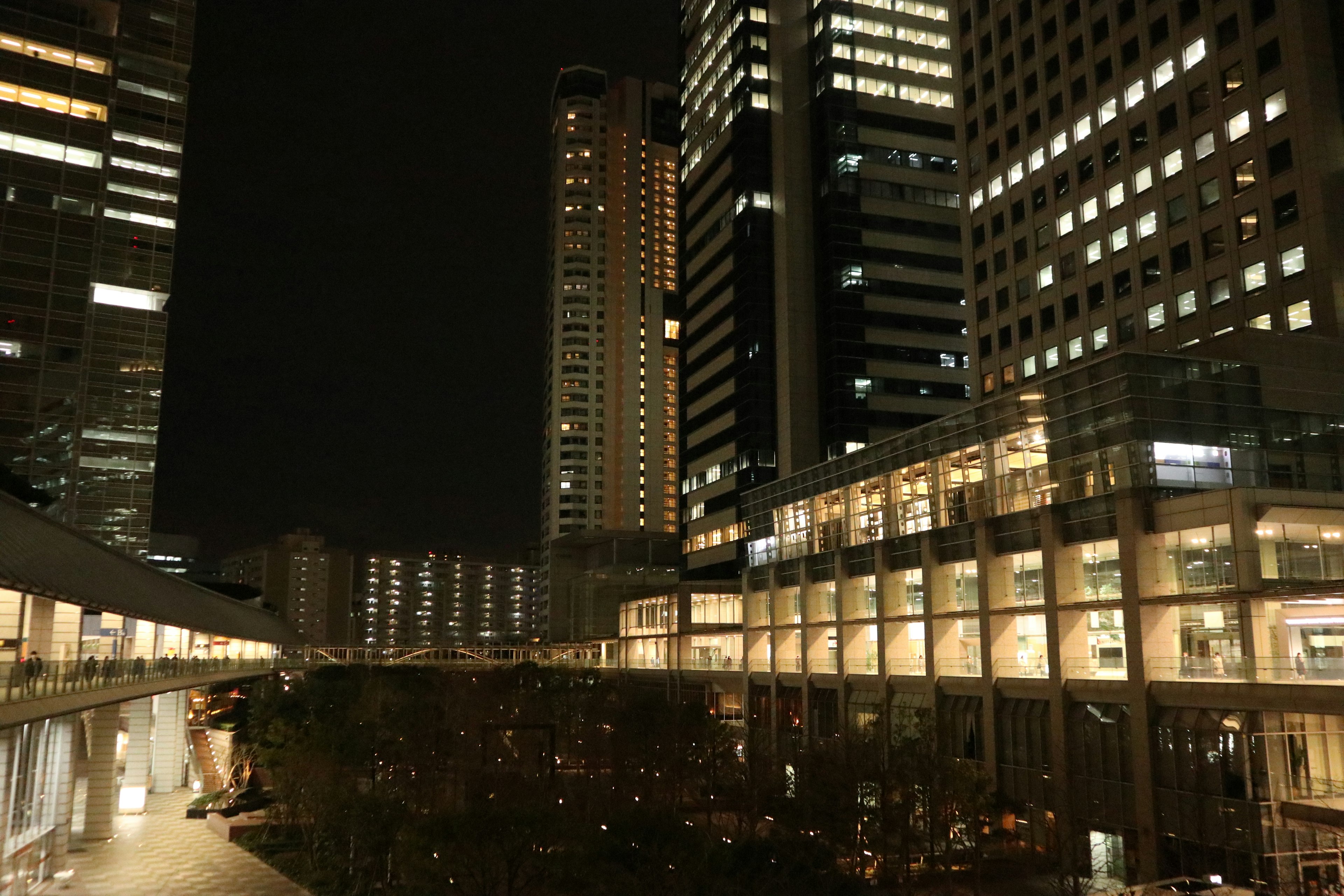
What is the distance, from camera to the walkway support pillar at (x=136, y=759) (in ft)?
189

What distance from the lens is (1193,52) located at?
Answer: 6425 cm

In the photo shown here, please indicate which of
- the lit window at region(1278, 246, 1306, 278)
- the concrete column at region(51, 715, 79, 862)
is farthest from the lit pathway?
the lit window at region(1278, 246, 1306, 278)

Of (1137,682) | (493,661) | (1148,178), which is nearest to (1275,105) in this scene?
(1148,178)

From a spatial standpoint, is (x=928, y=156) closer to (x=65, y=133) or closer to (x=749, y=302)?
(x=749, y=302)

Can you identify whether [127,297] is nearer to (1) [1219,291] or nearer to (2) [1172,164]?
(2) [1172,164]

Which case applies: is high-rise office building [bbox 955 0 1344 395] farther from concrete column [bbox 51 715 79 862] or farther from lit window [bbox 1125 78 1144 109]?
concrete column [bbox 51 715 79 862]

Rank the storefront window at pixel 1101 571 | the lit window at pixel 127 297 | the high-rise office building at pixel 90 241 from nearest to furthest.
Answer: the storefront window at pixel 1101 571, the high-rise office building at pixel 90 241, the lit window at pixel 127 297

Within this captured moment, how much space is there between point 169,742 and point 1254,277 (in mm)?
69979

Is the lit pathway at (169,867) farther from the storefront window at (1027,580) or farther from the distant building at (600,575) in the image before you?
the distant building at (600,575)

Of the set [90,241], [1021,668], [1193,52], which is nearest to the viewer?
[1021,668]

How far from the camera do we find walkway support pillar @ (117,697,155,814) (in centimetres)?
5747

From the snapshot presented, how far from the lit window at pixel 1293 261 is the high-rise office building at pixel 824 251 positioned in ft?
165

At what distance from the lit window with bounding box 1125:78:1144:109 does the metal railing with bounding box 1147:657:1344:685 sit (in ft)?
132

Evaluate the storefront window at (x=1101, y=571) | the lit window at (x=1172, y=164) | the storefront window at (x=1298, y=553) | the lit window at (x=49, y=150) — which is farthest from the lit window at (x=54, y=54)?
the storefront window at (x=1298, y=553)
